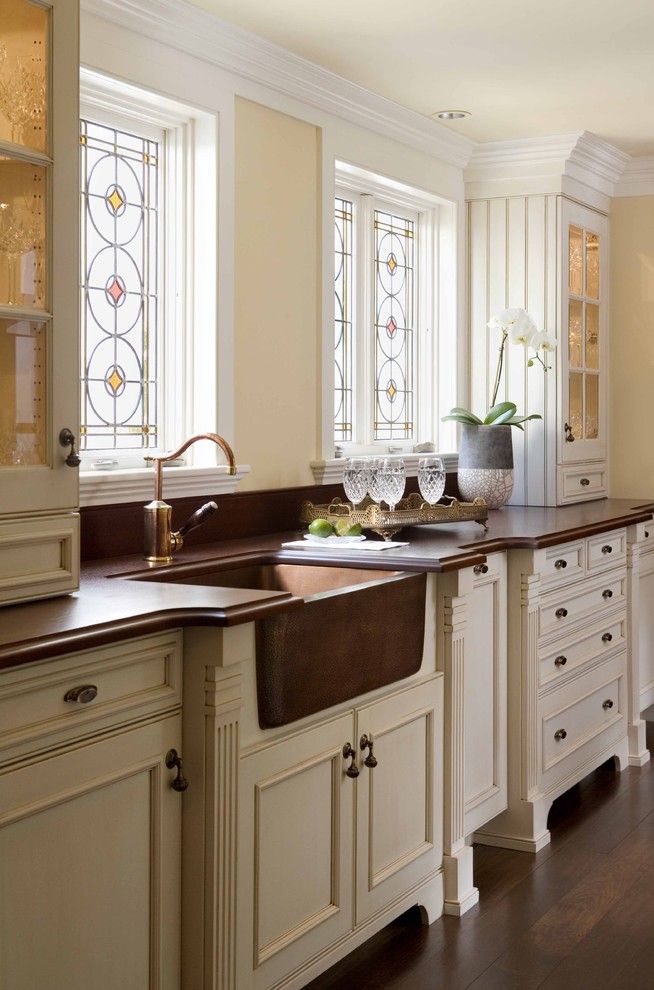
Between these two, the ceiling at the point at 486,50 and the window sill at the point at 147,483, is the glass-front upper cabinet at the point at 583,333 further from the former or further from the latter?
the window sill at the point at 147,483

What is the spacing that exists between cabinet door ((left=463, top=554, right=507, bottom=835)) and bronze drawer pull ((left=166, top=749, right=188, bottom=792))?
127cm

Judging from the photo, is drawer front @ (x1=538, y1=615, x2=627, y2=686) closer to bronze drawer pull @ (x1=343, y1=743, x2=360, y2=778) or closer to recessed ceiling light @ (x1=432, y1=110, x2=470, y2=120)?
bronze drawer pull @ (x1=343, y1=743, x2=360, y2=778)

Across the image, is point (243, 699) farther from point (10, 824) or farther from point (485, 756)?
point (485, 756)

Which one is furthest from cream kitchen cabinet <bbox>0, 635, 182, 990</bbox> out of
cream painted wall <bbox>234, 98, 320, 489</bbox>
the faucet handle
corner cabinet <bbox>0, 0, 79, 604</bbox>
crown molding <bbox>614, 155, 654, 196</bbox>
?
crown molding <bbox>614, 155, 654, 196</bbox>

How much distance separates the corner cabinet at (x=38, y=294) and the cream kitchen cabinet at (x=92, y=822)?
1.01 ft

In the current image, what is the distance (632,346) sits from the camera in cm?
542

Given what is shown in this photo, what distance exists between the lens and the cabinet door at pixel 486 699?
342 cm

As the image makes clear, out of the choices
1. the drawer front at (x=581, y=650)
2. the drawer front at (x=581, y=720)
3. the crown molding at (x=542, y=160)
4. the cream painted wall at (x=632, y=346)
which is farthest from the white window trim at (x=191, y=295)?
the cream painted wall at (x=632, y=346)

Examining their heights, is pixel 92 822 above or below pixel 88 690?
below

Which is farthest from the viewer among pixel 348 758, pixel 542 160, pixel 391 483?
pixel 542 160

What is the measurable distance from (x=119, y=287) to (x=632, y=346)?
9.46 ft

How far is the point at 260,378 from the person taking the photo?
3.74m

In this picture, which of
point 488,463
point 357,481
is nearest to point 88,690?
point 357,481

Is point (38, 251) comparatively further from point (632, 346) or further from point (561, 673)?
point (632, 346)
